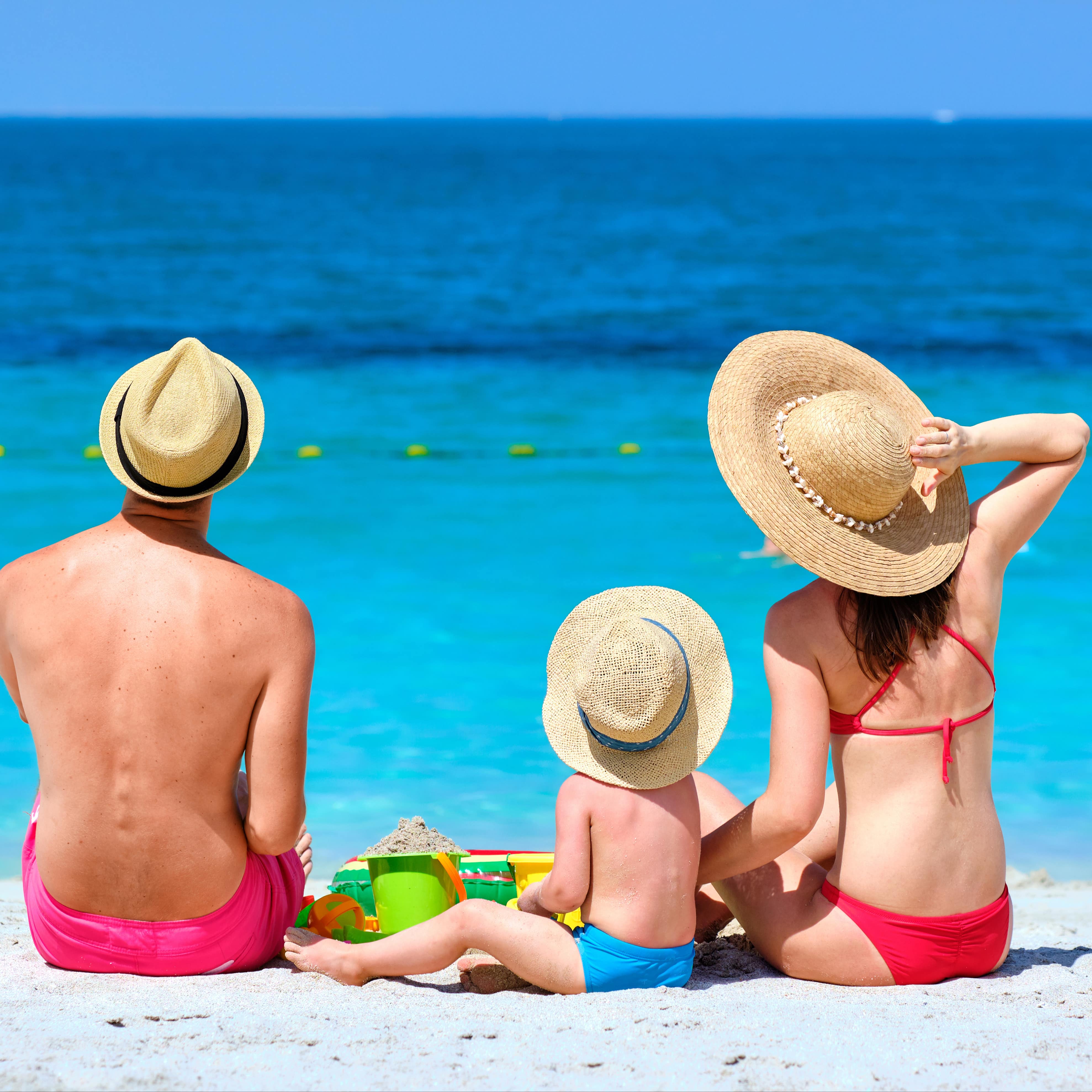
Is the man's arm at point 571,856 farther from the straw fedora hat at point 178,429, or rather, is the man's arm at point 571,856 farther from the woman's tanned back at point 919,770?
the straw fedora hat at point 178,429

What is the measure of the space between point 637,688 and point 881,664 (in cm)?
51

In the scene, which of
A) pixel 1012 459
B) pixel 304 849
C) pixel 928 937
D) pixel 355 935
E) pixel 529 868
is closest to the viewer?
pixel 928 937

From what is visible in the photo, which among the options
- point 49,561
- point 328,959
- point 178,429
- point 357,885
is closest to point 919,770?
point 328,959

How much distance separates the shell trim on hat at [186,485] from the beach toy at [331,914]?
41.5 inches

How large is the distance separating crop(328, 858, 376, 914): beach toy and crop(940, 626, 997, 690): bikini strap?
1.53m

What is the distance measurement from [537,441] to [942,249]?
69.9ft

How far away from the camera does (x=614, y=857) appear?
Result: 104 inches

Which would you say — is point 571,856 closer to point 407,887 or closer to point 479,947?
point 479,947

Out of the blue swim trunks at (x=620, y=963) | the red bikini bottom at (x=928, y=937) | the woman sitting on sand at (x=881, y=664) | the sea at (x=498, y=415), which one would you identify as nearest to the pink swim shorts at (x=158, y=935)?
the blue swim trunks at (x=620, y=963)

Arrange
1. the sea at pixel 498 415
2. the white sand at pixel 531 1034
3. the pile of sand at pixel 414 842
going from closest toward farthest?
the white sand at pixel 531 1034
the pile of sand at pixel 414 842
the sea at pixel 498 415

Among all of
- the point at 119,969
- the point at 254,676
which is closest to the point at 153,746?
the point at 254,676

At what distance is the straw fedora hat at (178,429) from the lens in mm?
2564

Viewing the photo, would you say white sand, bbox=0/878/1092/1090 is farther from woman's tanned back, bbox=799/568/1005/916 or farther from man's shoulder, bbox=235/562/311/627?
man's shoulder, bbox=235/562/311/627

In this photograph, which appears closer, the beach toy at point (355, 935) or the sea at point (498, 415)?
the beach toy at point (355, 935)
